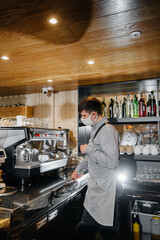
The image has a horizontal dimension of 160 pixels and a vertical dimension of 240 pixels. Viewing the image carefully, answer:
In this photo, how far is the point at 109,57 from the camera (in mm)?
2109

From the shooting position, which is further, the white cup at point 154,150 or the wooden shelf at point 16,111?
the wooden shelf at point 16,111

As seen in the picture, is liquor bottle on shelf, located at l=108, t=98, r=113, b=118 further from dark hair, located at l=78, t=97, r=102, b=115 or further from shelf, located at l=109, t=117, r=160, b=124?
dark hair, located at l=78, t=97, r=102, b=115

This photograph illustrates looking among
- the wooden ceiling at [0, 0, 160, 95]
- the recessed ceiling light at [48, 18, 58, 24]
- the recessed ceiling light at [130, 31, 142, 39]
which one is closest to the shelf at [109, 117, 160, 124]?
the wooden ceiling at [0, 0, 160, 95]

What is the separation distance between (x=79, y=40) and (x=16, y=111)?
251 cm

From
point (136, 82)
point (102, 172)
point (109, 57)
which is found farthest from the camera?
point (136, 82)

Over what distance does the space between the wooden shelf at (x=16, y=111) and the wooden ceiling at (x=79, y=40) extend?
92cm

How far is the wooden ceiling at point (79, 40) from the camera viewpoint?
4.19 ft

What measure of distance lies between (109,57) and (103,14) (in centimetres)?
79

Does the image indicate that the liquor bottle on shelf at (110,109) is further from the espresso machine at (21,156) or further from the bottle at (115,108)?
the espresso machine at (21,156)

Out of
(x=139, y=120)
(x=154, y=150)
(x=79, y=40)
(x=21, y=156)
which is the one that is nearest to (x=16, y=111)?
(x=21, y=156)

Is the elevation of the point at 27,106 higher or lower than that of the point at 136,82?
lower

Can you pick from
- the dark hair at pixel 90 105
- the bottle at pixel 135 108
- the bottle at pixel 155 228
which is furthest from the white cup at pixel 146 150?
the dark hair at pixel 90 105

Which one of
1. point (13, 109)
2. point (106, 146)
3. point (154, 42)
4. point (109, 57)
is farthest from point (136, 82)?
point (13, 109)

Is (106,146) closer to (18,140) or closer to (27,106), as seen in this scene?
(18,140)
